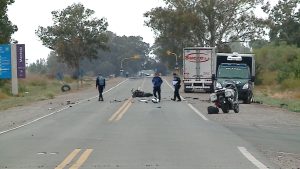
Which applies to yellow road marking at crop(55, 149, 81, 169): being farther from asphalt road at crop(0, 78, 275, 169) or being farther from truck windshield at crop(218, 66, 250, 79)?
truck windshield at crop(218, 66, 250, 79)

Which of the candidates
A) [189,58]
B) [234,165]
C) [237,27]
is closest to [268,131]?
[234,165]

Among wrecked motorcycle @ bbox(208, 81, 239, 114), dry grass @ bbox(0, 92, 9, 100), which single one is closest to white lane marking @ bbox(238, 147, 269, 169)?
wrecked motorcycle @ bbox(208, 81, 239, 114)

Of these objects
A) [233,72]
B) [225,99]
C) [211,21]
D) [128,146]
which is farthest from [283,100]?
[211,21]

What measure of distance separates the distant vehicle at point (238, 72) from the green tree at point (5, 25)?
88.9 feet

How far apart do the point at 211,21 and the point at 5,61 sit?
39.8 metres

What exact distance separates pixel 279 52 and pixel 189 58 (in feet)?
134

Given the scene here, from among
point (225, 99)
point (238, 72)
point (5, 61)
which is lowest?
point (225, 99)

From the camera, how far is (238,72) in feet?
116

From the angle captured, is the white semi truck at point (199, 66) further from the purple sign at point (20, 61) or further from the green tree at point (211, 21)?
the green tree at point (211, 21)

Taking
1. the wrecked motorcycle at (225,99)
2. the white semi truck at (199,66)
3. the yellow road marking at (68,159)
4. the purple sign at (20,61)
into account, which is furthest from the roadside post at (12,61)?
the yellow road marking at (68,159)

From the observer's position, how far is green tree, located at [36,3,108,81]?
85312 millimetres

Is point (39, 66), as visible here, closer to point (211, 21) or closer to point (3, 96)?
point (211, 21)

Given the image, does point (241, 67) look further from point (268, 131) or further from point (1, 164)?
point (1, 164)

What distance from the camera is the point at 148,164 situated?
1135cm
